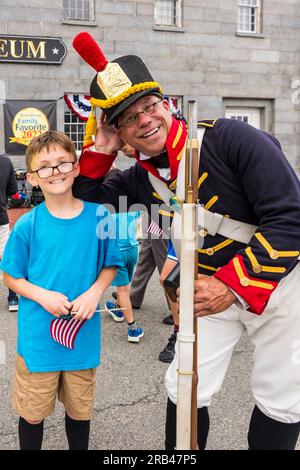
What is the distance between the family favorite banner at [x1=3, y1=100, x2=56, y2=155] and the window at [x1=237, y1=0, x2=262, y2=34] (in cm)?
571

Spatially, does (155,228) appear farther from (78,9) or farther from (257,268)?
(78,9)

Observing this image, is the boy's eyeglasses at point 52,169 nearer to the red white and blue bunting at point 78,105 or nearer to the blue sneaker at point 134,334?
the blue sneaker at point 134,334

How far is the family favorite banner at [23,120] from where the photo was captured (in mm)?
11367

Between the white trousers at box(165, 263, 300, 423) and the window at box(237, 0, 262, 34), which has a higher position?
the window at box(237, 0, 262, 34)

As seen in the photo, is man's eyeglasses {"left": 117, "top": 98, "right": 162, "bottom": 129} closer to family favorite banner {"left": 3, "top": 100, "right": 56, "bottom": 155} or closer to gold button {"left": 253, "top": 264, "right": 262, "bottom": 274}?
gold button {"left": 253, "top": 264, "right": 262, "bottom": 274}

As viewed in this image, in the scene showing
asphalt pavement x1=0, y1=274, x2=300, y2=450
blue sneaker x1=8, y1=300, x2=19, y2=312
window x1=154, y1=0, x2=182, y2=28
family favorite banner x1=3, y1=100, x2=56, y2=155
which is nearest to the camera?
asphalt pavement x1=0, y1=274, x2=300, y2=450

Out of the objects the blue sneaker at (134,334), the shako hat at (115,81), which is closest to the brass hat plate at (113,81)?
the shako hat at (115,81)

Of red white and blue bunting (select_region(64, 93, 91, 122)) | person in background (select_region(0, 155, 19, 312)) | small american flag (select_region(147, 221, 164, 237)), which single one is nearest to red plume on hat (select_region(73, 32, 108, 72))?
small american flag (select_region(147, 221, 164, 237))

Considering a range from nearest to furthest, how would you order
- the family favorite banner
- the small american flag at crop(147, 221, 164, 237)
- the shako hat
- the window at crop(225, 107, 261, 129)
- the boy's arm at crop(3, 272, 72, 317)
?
the shako hat, the boy's arm at crop(3, 272, 72, 317), the small american flag at crop(147, 221, 164, 237), the family favorite banner, the window at crop(225, 107, 261, 129)

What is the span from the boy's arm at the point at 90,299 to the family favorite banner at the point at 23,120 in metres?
9.84

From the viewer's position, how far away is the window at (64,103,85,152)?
11859 mm

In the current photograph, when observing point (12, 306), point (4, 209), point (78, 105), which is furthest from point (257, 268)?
point (78, 105)

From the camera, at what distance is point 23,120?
11.4 meters
